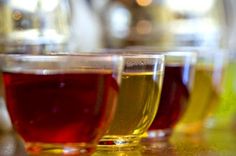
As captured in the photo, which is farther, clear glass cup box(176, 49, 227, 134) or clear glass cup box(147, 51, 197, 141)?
clear glass cup box(176, 49, 227, 134)

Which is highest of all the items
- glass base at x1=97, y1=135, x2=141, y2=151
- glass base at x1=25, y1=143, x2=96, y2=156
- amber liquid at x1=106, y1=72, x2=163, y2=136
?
amber liquid at x1=106, y1=72, x2=163, y2=136

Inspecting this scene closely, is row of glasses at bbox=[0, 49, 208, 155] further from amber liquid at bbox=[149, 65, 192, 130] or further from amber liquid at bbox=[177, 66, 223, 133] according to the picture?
amber liquid at bbox=[177, 66, 223, 133]

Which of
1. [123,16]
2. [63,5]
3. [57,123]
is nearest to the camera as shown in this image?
[57,123]

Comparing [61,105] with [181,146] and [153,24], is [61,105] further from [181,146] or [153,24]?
[153,24]

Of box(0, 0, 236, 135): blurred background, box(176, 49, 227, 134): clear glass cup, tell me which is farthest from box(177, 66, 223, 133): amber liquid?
box(0, 0, 236, 135): blurred background

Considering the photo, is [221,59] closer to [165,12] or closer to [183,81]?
[183,81]

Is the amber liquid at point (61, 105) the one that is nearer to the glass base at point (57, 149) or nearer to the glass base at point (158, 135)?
the glass base at point (57, 149)

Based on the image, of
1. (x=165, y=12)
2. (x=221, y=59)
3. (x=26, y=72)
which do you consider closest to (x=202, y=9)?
(x=165, y=12)
